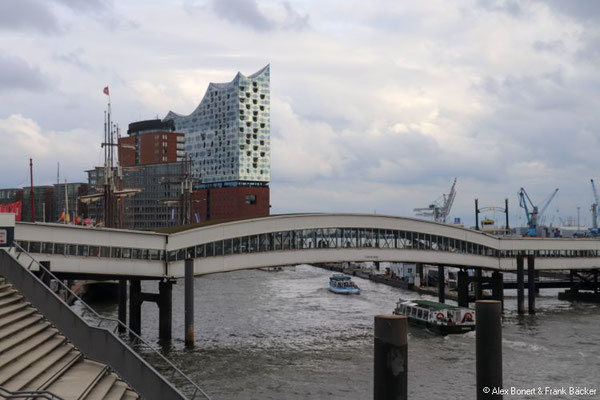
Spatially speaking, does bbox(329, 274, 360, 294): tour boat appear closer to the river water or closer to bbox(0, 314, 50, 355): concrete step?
the river water

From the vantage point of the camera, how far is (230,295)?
314ft

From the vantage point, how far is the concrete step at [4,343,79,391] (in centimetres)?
1859

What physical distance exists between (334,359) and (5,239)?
1006 inches

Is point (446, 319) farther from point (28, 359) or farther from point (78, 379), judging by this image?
point (28, 359)

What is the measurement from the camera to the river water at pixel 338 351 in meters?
39.0

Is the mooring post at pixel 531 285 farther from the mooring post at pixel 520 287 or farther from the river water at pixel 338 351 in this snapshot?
the river water at pixel 338 351

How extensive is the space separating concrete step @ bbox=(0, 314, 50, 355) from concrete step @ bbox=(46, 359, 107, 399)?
2.07m

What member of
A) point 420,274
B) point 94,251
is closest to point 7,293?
point 94,251

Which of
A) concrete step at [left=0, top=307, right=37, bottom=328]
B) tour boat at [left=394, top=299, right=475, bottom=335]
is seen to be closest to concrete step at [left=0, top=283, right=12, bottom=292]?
concrete step at [left=0, top=307, right=37, bottom=328]

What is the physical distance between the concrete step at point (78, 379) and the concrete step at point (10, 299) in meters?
4.71

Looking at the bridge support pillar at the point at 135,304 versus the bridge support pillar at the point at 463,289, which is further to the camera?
the bridge support pillar at the point at 463,289

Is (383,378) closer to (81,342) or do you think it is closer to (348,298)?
(81,342)

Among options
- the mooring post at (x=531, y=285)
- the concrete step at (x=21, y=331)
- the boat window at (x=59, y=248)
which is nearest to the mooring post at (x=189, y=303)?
the boat window at (x=59, y=248)

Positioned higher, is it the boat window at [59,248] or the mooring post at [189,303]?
the boat window at [59,248]
